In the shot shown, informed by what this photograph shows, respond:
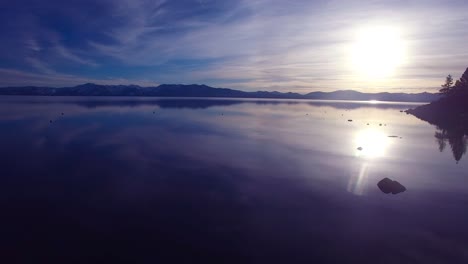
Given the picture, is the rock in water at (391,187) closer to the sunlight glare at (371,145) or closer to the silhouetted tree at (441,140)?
the sunlight glare at (371,145)

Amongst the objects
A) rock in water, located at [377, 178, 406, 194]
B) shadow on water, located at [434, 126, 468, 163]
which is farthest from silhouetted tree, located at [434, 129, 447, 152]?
rock in water, located at [377, 178, 406, 194]

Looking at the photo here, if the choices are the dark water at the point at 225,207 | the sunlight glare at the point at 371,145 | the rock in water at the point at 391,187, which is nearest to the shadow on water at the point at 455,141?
the dark water at the point at 225,207

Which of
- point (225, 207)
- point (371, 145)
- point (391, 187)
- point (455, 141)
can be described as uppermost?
point (391, 187)

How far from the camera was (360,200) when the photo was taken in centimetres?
2553

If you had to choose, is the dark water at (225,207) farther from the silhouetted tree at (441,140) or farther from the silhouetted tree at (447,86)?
the silhouetted tree at (447,86)

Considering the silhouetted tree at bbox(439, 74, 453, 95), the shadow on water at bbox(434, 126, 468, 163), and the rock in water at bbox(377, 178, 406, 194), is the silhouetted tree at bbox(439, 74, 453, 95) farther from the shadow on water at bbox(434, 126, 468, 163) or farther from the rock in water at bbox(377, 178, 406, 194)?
the rock in water at bbox(377, 178, 406, 194)

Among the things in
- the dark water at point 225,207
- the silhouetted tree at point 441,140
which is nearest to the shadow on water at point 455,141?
the silhouetted tree at point 441,140

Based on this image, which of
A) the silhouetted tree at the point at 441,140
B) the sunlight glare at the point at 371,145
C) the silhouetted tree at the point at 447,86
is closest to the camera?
the sunlight glare at the point at 371,145

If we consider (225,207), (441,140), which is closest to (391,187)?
(225,207)

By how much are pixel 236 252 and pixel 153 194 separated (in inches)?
442

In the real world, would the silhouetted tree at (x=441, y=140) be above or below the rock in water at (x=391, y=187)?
below

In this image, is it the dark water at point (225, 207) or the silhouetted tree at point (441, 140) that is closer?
the dark water at point (225, 207)

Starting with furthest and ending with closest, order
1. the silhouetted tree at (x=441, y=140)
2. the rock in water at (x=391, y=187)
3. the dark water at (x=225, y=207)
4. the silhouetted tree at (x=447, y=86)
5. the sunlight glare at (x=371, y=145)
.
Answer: the silhouetted tree at (x=447, y=86) < the silhouetted tree at (x=441, y=140) < the sunlight glare at (x=371, y=145) < the rock in water at (x=391, y=187) < the dark water at (x=225, y=207)

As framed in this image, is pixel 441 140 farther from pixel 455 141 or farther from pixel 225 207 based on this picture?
pixel 225 207
